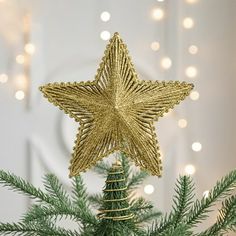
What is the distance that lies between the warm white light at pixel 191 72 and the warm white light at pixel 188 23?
100 millimetres

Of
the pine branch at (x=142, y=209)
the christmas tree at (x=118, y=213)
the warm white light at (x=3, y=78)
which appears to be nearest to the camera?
the christmas tree at (x=118, y=213)

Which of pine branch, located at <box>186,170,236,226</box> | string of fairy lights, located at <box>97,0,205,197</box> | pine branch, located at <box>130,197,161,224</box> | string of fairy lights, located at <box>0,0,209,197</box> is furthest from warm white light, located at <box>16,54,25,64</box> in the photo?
pine branch, located at <box>186,170,236,226</box>

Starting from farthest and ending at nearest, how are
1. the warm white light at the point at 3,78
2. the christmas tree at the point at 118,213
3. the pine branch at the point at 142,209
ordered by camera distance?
1. the warm white light at the point at 3,78
2. the pine branch at the point at 142,209
3. the christmas tree at the point at 118,213

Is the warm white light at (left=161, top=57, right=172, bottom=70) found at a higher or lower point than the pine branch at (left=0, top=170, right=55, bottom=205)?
higher

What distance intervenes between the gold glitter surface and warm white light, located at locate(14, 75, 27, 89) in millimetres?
699

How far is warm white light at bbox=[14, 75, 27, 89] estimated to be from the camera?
1.15 meters

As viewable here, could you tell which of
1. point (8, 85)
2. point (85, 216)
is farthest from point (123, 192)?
point (8, 85)

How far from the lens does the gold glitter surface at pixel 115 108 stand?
47 centimetres

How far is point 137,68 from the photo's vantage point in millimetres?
1198

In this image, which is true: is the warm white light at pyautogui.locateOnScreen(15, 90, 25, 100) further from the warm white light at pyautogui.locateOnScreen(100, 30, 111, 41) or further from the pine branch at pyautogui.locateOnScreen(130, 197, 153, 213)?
the pine branch at pyautogui.locateOnScreen(130, 197, 153, 213)

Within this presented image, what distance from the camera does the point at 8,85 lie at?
1146mm

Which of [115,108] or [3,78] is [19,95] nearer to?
[3,78]

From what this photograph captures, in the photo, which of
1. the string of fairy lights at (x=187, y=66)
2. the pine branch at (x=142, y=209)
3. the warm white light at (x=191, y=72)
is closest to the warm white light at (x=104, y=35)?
the string of fairy lights at (x=187, y=66)

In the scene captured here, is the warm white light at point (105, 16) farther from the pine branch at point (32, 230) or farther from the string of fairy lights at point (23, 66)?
the pine branch at point (32, 230)
